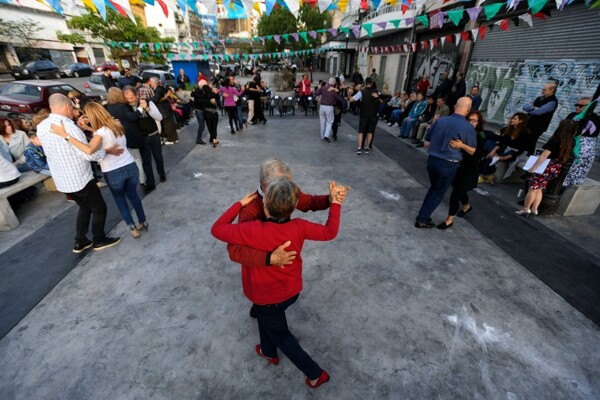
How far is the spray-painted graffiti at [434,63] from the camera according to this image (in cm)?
1269

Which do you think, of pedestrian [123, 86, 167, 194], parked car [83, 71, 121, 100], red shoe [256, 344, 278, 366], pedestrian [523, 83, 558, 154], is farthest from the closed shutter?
parked car [83, 71, 121, 100]

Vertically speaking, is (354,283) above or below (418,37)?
below

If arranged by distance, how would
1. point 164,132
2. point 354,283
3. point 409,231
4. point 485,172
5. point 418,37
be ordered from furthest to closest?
1. point 418,37
2. point 164,132
3. point 485,172
4. point 409,231
5. point 354,283

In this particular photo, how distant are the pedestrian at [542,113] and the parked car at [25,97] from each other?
1292cm

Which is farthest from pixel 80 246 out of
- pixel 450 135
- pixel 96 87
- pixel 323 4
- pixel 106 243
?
pixel 96 87

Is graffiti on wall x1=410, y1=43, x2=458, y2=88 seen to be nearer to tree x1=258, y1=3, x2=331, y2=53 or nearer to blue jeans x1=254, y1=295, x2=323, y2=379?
blue jeans x1=254, y1=295, x2=323, y2=379

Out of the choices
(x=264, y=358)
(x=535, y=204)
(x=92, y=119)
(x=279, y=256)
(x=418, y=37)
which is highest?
(x=418, y=37)

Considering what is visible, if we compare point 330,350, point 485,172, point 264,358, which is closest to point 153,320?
point 264,358

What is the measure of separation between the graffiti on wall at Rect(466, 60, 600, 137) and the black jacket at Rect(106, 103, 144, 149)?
1019 cm

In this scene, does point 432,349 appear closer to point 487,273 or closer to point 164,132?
point 487,273

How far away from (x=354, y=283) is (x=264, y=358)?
1.31 meters

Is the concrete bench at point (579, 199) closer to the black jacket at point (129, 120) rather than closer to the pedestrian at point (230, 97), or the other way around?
the black jacket at point (129, 120)

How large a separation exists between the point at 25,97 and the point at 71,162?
10164 millimetres

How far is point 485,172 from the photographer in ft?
19.5
